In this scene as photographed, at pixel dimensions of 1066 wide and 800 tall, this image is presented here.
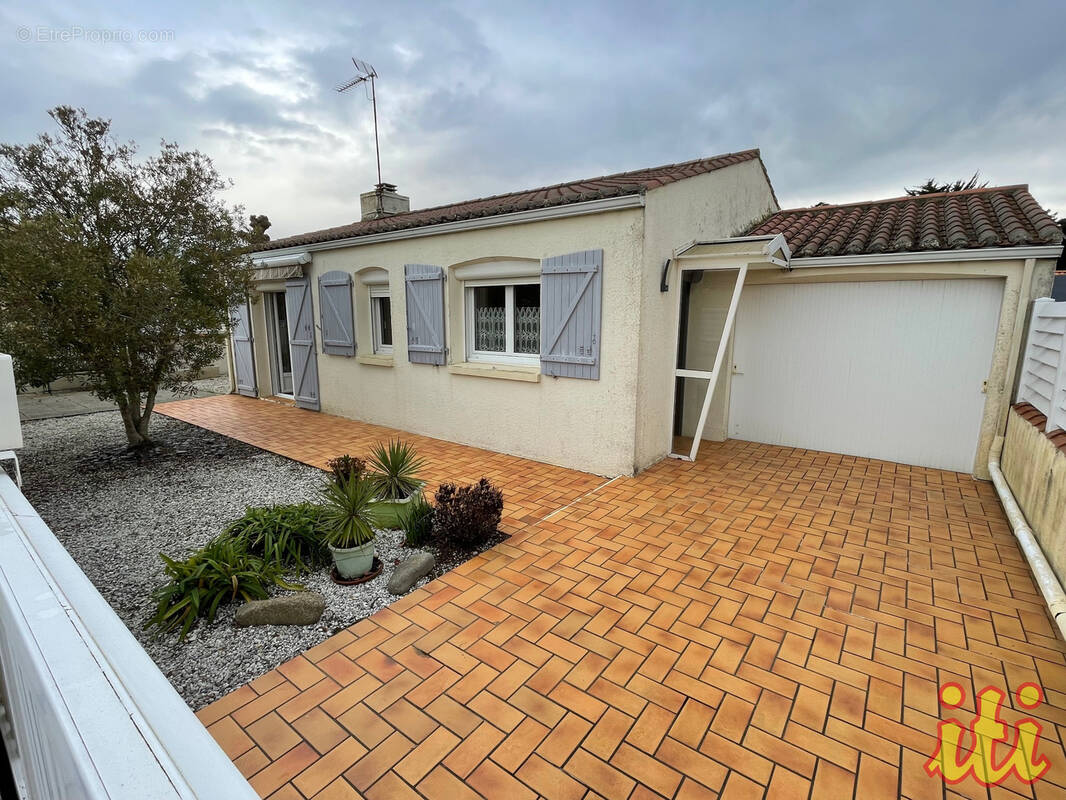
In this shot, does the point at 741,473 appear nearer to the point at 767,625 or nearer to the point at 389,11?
the point at 767,625

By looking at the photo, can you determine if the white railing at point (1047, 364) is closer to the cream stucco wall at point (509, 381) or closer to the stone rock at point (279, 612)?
the cream stucco wall at point (509, 381)

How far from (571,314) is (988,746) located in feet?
15.9

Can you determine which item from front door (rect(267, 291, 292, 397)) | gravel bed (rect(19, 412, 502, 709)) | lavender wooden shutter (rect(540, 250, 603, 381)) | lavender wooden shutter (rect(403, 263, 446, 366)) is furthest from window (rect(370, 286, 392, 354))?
lavender wooden shutter (rect(540, 250, 603, 381))

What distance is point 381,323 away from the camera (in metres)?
9.08

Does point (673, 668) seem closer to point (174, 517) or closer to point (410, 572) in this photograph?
point (410, 572)

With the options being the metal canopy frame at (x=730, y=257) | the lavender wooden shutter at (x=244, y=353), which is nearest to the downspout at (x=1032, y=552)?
the metal canopy frame at (x=730, y=257)

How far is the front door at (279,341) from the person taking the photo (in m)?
11.3

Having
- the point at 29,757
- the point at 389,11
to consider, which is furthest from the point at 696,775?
the point at 389,11

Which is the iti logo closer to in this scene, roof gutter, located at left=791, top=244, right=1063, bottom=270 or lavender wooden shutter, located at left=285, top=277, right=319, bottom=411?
roof gutter, located at left=791, top=244, right=1063, bottom=270

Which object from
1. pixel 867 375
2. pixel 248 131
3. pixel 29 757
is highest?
pixel 248 131

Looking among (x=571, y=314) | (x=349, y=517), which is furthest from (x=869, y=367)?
(x=349, y=517)

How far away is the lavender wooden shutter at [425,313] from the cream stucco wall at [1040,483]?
6534 millimetres

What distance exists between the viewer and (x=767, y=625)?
3172 millimetres

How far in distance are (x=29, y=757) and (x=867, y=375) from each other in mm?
7808
